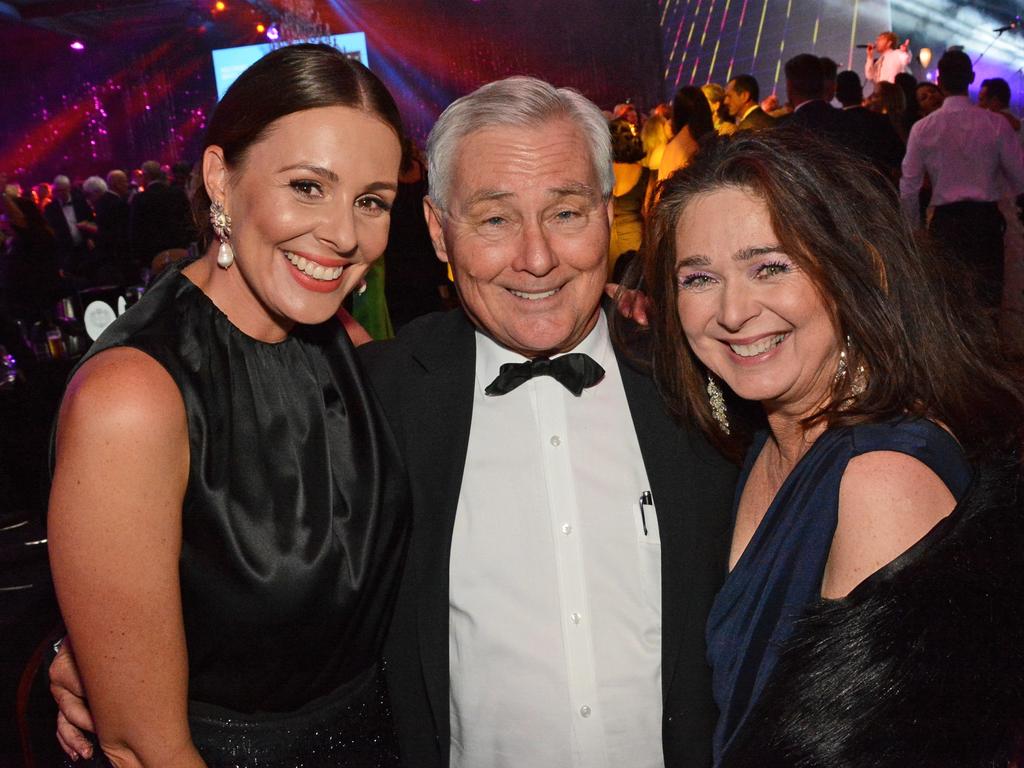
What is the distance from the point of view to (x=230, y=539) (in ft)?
5.04

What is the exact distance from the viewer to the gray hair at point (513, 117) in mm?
1906

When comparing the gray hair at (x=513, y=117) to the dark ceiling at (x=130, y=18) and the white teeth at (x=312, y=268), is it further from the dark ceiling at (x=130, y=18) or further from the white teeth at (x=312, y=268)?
the dark ceiling at (x=130, y=18)

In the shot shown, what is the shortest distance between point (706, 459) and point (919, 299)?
54 cm

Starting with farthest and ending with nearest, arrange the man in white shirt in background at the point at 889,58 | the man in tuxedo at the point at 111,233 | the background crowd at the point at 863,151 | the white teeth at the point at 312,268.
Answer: the man in white shirt in background at the point at 889,58, the man in tuxedo at the point at 111,233, the background crowd at the point at 863,151, the white teeth at the point at 312,268

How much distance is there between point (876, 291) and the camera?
5.18ft

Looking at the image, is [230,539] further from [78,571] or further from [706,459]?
[706,459]

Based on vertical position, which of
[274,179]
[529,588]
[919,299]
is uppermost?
[274,179]

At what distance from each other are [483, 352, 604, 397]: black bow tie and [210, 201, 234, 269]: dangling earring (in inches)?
23.7

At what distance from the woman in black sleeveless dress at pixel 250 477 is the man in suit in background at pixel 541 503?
0.13 m

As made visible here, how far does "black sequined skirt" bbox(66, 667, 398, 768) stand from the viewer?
1.62m

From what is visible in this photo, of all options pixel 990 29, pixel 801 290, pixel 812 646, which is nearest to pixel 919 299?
pixel 801 290

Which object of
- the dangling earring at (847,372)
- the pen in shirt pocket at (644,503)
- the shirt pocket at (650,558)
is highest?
the dangling earring at (847,372)

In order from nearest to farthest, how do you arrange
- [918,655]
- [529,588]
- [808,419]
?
[918,655] < [808,419] < [529,588]

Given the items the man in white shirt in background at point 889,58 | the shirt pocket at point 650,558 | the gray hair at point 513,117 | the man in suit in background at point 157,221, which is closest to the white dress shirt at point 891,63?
the man in white shirt in background at point 889,58
